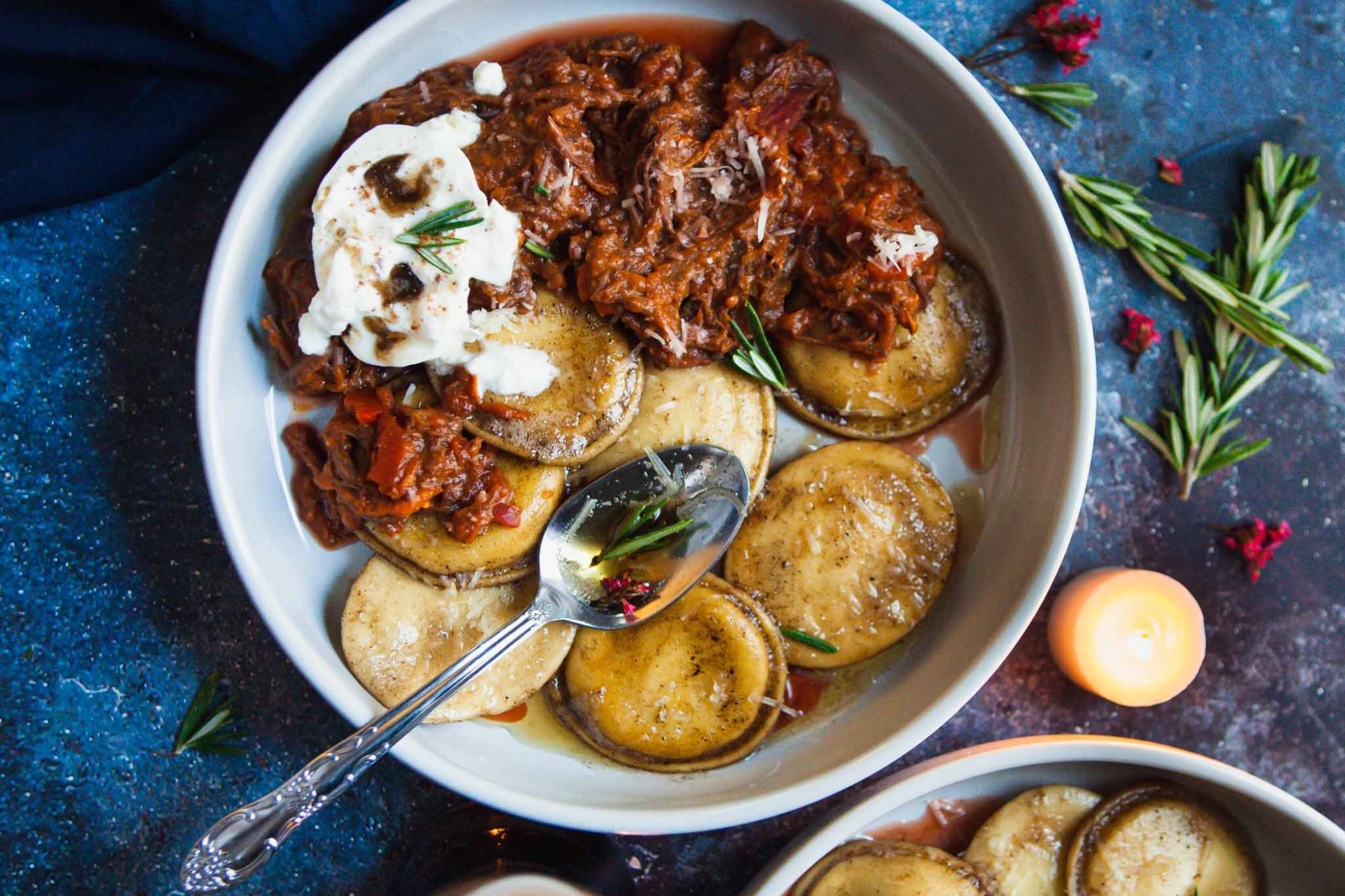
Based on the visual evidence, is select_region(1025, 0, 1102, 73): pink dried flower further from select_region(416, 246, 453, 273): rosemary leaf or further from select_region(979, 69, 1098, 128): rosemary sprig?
select_region(416, 246, 453, 273): rosemary leaf

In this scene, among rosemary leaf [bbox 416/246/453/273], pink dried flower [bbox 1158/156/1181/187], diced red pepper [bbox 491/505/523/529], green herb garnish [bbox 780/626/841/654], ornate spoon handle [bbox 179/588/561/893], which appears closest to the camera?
ornate spoon handle [bbox 179/588/561/893]

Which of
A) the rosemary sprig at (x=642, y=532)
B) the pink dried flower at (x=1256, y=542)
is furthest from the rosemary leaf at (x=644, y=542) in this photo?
the pink dried flower at (x=1256, y=542)

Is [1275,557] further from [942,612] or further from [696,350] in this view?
[696,350]

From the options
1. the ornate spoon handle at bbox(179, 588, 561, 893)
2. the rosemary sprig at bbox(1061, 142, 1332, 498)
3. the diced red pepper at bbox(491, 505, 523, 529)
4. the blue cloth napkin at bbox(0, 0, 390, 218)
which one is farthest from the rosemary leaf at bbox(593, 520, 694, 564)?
the blue cloth napkin at bbox(0, 0, 390, 218)

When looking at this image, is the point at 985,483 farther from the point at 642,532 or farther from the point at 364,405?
the point at 364,405

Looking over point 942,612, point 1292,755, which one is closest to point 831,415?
point 942,612

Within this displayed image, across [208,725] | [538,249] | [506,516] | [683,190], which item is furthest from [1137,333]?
[208,725]
